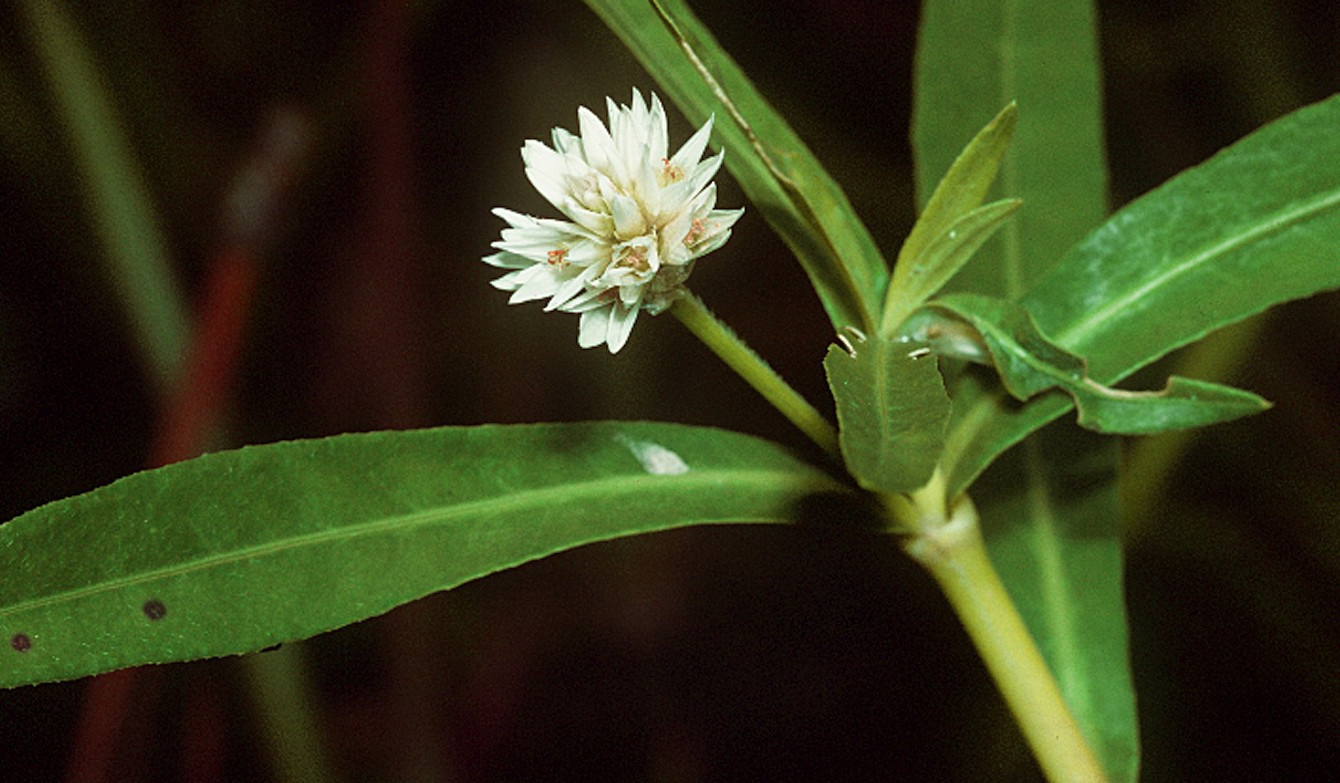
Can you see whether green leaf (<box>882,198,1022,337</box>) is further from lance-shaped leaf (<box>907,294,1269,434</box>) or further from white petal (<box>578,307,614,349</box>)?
white petal (<box>578,307,614,349</box>)

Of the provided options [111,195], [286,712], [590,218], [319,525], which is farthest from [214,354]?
[590,218]

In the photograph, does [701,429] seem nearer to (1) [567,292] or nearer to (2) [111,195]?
(1) [567,292]

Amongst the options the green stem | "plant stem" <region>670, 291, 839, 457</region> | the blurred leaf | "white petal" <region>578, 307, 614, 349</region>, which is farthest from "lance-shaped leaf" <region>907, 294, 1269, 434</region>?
the blurred leaf

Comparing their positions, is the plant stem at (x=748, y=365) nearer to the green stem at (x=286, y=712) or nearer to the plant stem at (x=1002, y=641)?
the plant stem at (x=1002, y=641)

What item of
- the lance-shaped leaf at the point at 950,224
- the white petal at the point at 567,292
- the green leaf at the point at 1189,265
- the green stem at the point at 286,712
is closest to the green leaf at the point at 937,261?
the lance-shaped leaf at the point at 950,224

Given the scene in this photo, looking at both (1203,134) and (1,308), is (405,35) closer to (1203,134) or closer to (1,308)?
(1,308)

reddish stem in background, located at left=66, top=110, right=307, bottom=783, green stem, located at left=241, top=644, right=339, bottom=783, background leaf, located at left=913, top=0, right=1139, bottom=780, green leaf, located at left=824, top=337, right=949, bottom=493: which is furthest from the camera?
green stem, located at left=241, top=644, right=339, bottom=783
